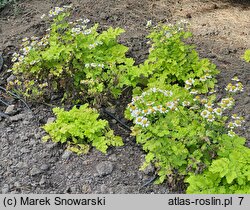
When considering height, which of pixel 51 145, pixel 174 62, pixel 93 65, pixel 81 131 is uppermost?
pixel 93 65

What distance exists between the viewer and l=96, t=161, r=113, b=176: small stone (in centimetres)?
380

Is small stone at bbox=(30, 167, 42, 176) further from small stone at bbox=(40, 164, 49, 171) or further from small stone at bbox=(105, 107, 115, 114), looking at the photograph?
small stone at bbox=(105, 107, 115, 114)

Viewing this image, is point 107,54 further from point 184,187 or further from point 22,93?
point 184,187

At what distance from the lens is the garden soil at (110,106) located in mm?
3750

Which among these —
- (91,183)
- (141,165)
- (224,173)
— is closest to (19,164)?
(91,183)

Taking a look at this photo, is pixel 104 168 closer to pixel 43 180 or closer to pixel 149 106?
pixel 43 180

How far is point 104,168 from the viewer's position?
3820 millimetres

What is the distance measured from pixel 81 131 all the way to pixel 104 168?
38cm

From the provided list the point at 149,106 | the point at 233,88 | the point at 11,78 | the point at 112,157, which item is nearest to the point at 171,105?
the point at 149,106

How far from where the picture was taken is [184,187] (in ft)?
11.9

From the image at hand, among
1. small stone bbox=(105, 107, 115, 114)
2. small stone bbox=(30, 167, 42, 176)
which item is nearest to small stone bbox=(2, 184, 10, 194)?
small stone bbox=(30, 167, 42, 176)

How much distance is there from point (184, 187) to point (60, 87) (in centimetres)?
169

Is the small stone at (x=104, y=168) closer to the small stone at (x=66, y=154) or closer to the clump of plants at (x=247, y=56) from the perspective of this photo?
the small stone at (x=66, y=154)

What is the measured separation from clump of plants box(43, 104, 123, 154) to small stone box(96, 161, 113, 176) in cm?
11
